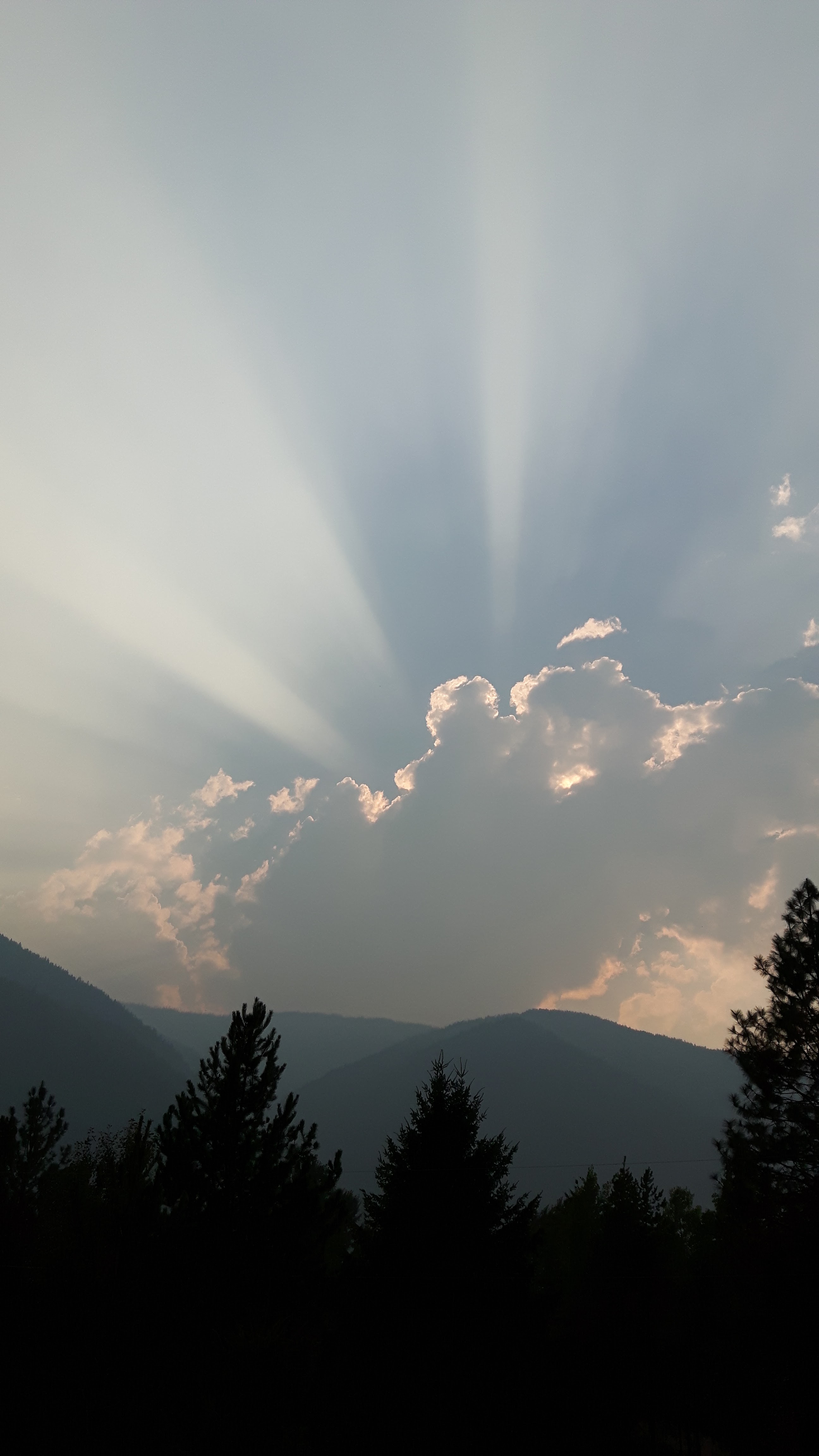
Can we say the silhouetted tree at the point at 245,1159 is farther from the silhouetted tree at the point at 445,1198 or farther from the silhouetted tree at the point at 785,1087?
the silhouetted tree at the point at 785,1087

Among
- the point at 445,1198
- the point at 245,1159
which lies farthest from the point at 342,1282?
the point at 245,1159

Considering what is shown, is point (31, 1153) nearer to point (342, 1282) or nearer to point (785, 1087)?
point (342, 1282)

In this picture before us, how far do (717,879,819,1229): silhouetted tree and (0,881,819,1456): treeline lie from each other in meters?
0.05

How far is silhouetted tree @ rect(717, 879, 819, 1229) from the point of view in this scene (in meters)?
17.1

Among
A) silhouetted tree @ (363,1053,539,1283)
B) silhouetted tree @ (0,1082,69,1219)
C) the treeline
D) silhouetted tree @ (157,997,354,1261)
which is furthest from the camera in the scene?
silhouetted tree @ (0,1082,69,1219)

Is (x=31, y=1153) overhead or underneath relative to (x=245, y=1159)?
underneath

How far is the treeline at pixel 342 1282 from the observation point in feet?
42.6

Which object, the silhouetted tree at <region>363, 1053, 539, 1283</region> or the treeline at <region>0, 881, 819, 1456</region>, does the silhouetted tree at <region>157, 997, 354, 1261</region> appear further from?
the silhouetted tree at <region>363, 1053, 539, 1283</region>

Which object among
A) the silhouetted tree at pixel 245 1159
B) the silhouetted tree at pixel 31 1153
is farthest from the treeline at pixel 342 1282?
the silhouetted tree at pixel 31 1153

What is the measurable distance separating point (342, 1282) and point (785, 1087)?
12.3m

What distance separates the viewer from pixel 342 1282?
1653cm

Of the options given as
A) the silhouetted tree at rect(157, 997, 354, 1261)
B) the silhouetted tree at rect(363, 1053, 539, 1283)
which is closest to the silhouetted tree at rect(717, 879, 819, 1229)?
the silhouetted tree at rect(363, 1053, 539, 1283)

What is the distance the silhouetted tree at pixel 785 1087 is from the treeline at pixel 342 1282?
54mm

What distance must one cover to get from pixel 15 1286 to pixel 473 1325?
1159cm
